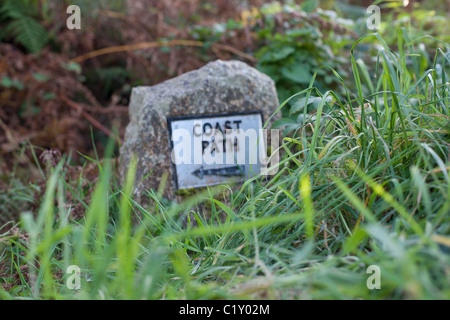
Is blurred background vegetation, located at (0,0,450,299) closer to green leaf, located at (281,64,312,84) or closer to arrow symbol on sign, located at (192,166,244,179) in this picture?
green leaf, located at (281,64,312,84)

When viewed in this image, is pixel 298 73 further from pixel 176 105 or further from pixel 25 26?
pixel 25 26

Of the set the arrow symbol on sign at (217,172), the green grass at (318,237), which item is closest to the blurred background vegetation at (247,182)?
the green grass at (318,237)

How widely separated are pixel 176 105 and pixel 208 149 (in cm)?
30

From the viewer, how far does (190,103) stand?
7.43 ft

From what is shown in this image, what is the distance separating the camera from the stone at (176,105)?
2.21 m

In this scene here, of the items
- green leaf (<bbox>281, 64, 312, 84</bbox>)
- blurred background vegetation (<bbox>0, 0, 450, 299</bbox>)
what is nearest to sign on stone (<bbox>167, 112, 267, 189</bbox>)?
blurred background vegetation (<bbox>0, 0, 450, 299</bbox>)

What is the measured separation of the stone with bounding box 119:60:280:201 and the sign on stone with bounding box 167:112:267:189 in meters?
0.05

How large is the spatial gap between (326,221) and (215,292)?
0.46 metres

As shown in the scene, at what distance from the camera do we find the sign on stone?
7.22 ft

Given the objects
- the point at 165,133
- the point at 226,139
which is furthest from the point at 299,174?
the point at 165,133

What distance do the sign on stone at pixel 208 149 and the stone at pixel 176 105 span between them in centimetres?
5

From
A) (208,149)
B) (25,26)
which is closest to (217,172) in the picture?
(208,149)

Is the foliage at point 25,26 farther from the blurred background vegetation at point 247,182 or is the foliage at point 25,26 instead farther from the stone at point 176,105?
the stone at point 176,105

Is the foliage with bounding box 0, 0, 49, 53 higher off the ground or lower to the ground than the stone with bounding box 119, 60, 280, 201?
higher
